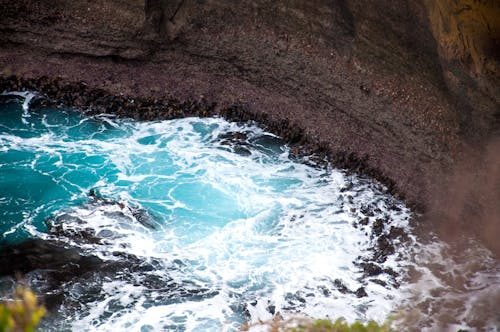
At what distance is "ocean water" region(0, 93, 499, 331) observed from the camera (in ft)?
41.8

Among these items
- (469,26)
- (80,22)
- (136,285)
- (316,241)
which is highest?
(469,26)

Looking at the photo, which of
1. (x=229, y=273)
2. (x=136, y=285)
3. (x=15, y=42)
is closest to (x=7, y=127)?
(x=15, y=42)

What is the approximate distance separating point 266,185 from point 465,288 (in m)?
6.28

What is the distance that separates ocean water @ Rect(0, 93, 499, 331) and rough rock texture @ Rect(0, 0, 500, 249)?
1253 mm

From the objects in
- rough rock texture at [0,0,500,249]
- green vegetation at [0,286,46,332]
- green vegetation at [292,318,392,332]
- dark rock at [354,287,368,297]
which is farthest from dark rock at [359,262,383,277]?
green vegetation at [0,286,46,332]

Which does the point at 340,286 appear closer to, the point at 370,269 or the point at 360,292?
the point at 360,292

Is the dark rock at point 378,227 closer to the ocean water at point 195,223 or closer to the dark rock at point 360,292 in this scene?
the ocean water at point 195,223

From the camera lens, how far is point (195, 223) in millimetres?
15312

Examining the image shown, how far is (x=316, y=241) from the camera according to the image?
14859mm

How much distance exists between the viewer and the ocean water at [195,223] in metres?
12.7

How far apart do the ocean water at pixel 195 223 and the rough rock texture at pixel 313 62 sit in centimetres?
125

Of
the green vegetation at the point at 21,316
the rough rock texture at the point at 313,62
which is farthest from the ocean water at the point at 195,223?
the green vegetation at the point at 21,316

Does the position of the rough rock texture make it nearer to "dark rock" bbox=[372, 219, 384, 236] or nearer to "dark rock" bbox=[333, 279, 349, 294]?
"dark rock" bbox=[372, 219, 384, 236]

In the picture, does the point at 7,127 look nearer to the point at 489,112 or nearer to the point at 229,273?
the point at 229,273
